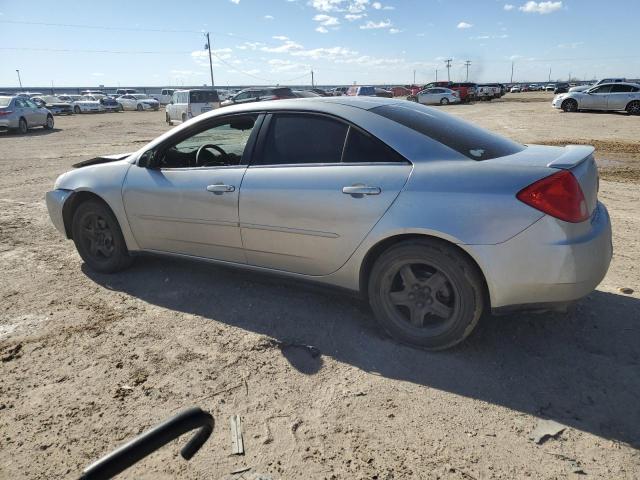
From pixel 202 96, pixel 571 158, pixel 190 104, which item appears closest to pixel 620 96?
pixel 202 96

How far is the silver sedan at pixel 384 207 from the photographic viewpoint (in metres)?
2.74

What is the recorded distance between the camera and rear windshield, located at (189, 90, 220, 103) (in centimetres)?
2355

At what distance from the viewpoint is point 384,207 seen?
9.91 ft

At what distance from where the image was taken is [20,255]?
5.23 metres

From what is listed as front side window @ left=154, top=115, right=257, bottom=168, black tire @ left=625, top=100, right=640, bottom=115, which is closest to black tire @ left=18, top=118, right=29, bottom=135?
front side window @ left=154, top=115, right=257, bottom=168

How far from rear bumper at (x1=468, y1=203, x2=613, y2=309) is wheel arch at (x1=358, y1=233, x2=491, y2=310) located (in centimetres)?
7

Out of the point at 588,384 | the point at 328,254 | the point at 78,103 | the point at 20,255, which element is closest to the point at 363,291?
the point at 328,254

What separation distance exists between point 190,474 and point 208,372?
2.74 ft

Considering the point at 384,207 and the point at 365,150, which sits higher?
the point at 365,150

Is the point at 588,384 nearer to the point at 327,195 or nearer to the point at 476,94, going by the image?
the point at 327,195

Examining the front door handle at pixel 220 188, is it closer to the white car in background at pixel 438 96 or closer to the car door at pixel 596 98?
the car door at pixel 596 98

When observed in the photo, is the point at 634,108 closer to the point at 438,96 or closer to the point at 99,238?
the point at 438,96

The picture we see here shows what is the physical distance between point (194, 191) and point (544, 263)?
2.57 meters

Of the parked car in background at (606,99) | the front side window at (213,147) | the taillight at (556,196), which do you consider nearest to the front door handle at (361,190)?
the taillight at (556,196)
